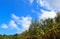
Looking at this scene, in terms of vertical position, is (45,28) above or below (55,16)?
below

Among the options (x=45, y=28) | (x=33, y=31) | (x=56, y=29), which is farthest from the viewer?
(x=33, y=31)

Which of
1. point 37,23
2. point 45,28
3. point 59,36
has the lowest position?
point 59,36

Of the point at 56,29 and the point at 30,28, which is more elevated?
the point at 30,28

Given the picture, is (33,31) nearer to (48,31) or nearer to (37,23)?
(37,23)

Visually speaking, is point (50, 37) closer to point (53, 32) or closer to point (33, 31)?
point (53, 32)

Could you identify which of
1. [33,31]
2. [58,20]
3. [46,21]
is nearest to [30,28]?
[33,31]

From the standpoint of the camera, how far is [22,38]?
2665 inches

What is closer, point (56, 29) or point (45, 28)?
point (56, 29)

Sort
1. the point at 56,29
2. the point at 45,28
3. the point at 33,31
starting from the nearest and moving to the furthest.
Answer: the point at 56,29
the point at 45,28
the point at 33,31

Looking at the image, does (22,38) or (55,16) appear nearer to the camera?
(55,16)

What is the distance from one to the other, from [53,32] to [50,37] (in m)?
2.25

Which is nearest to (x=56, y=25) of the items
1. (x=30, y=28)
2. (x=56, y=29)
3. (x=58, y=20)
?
→ (x=56, y=29)

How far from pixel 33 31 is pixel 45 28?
720cm

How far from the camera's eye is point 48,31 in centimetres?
5706
